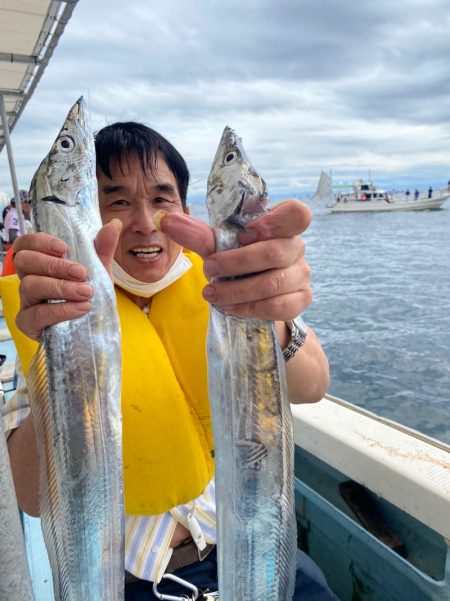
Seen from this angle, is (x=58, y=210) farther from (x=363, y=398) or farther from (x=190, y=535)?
(x=363, y=398)

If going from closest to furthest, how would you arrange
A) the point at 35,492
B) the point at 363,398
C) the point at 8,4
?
the point at 35,492
the point at 8,4
the point at 363,398

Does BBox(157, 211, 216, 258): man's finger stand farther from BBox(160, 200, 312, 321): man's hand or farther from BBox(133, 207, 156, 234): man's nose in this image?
BBox(133, 207, 156, 234): man's nose

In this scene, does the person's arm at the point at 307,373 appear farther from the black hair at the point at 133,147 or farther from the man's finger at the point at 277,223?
the black hair at the point at 133,147

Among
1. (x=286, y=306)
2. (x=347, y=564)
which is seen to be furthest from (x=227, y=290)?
(x=347, y=564)

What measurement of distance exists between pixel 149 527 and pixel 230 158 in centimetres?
156

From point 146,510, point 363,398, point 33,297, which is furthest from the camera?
point 363,398

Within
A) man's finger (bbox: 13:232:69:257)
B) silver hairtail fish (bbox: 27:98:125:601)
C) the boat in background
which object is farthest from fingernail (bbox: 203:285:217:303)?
the boat in background

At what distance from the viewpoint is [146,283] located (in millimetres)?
2166

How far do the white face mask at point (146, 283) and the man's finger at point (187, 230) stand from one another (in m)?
0.87

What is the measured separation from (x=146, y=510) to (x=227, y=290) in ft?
3.75

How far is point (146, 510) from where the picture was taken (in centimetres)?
196

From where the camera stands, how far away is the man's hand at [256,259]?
126 cm

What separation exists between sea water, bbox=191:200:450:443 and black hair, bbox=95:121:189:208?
584 centimetres

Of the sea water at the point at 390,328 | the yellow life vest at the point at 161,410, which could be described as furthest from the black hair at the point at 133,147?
the sea water at the point at 390,328
